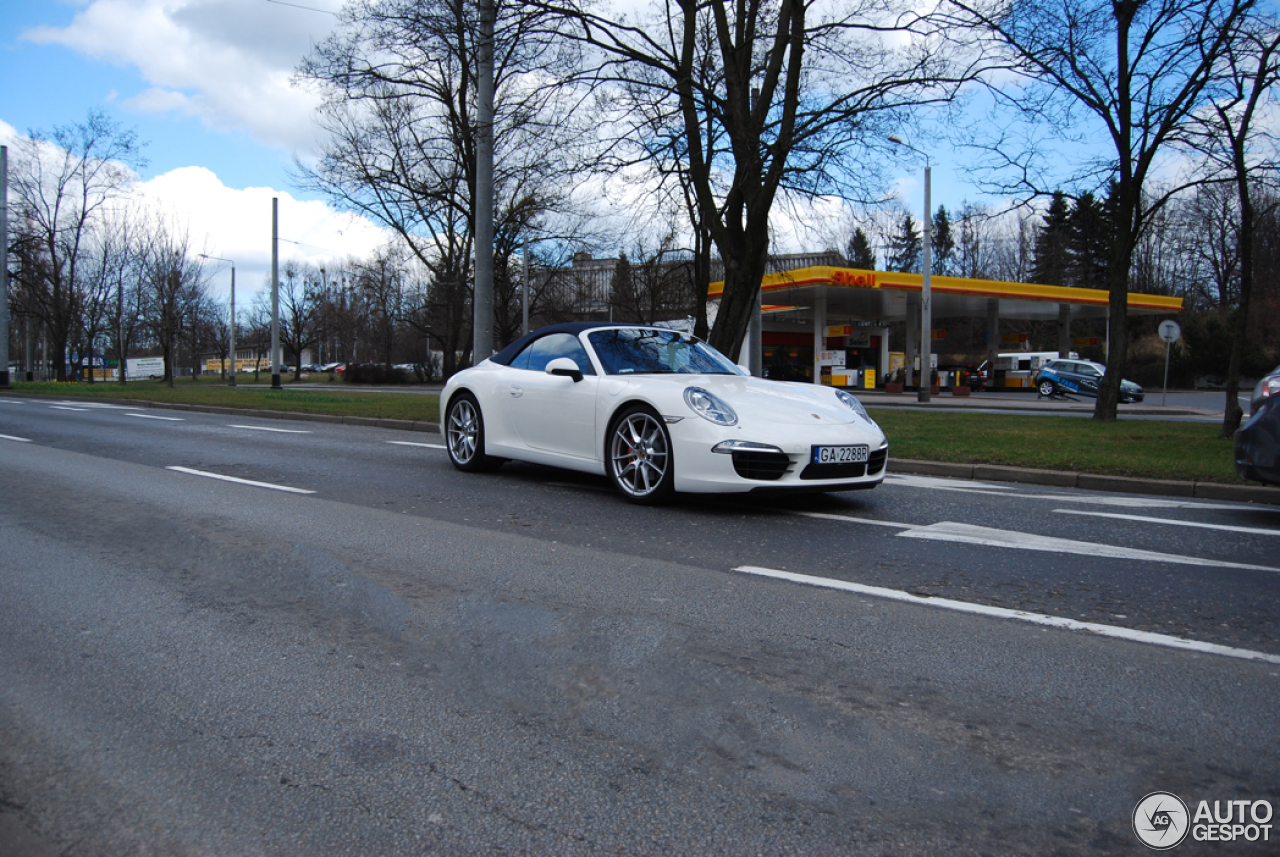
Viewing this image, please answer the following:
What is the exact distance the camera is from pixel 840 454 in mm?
6328

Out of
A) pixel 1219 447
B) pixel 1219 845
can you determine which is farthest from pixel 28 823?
pixel 1219 447

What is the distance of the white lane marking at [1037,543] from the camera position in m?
5.07

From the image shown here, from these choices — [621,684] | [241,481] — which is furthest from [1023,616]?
[241,481]

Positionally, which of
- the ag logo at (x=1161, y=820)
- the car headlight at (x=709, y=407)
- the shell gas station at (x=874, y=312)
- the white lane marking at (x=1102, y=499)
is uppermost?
the shell gas station at (x=874, y=312)

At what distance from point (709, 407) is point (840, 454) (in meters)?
0.99

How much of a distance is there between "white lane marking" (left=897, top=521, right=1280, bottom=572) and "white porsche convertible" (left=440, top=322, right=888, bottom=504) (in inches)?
32.0

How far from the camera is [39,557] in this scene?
16.9ft

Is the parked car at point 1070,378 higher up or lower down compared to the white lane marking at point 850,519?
higher up

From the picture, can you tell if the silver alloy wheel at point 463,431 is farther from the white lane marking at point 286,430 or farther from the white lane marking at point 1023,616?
the white lane marking at point 286,430

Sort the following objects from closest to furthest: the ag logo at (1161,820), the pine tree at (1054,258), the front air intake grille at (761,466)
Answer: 1. the ag logo at (1161,820)
2. the front air intake grille at (761,466)
3. the pine tree at (1054,258)

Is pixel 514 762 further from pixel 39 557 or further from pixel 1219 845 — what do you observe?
pixel 39 557

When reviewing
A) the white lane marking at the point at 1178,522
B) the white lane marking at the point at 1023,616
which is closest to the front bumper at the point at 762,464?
the white lane marking at the point at 1023,616

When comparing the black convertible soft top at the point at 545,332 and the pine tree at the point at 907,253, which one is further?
the pine tree at the point at 907,253

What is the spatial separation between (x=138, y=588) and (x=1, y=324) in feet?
120
